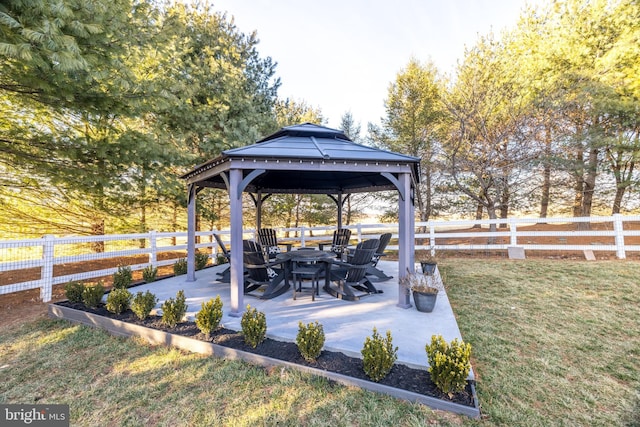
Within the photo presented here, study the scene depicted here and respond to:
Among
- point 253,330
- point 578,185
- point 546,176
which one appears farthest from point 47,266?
point 578,185

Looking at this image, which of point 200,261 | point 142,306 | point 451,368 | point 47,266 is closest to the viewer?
point 451,368

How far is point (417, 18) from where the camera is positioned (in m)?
10.9

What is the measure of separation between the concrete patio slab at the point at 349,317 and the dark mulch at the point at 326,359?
4.3 inches

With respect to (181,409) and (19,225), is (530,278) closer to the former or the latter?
(181,409)

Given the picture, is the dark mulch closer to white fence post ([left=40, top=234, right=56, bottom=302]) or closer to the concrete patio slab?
the concrete patio slab

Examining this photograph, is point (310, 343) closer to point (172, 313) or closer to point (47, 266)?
point (172, 313)

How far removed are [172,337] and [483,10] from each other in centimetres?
1382

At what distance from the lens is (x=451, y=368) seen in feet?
7.73

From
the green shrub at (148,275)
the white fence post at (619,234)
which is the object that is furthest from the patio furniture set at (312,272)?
the white fence post at (619,234)

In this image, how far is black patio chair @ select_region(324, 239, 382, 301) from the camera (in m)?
4.81

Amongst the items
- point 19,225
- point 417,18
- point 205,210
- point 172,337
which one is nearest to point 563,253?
point 417,18
